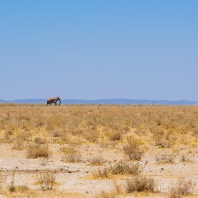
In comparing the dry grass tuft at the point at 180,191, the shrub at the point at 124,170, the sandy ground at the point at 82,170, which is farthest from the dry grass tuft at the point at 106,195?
the shrub at the point at 124,170

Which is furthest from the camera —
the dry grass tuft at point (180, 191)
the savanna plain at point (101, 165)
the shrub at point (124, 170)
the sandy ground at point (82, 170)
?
the shrub at point (124, 170)

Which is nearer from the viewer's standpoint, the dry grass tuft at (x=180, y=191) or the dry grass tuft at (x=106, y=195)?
the dry grass tuft at (x=106, y=195)

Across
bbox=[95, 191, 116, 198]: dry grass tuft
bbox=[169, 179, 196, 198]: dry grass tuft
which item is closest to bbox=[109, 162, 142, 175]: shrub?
bbox=[169, 179, 196, 198]: dry grass tuft

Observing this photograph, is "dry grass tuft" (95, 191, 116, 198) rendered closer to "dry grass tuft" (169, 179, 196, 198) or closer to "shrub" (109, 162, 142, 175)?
"dry grass tuft" (169, 179, 196, 198)

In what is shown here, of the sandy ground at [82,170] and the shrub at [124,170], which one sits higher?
the shrub at [124,170]

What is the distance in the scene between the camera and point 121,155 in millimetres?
17234

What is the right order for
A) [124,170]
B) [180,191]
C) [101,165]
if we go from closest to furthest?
1. [180,191]
2. [124,170]
3. [101,165]

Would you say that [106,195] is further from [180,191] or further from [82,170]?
[82,170]

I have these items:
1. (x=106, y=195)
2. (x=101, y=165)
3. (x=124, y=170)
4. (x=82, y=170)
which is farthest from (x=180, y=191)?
(x=101, y=165)

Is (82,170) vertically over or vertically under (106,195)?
under

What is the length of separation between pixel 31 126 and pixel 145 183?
19.4 metres

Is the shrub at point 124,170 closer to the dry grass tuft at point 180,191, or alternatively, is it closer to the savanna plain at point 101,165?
the savanna plain at point 101,165

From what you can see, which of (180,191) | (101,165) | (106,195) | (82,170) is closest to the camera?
(106,195)

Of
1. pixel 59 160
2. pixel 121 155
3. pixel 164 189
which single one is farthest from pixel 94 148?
pixel 164 189
